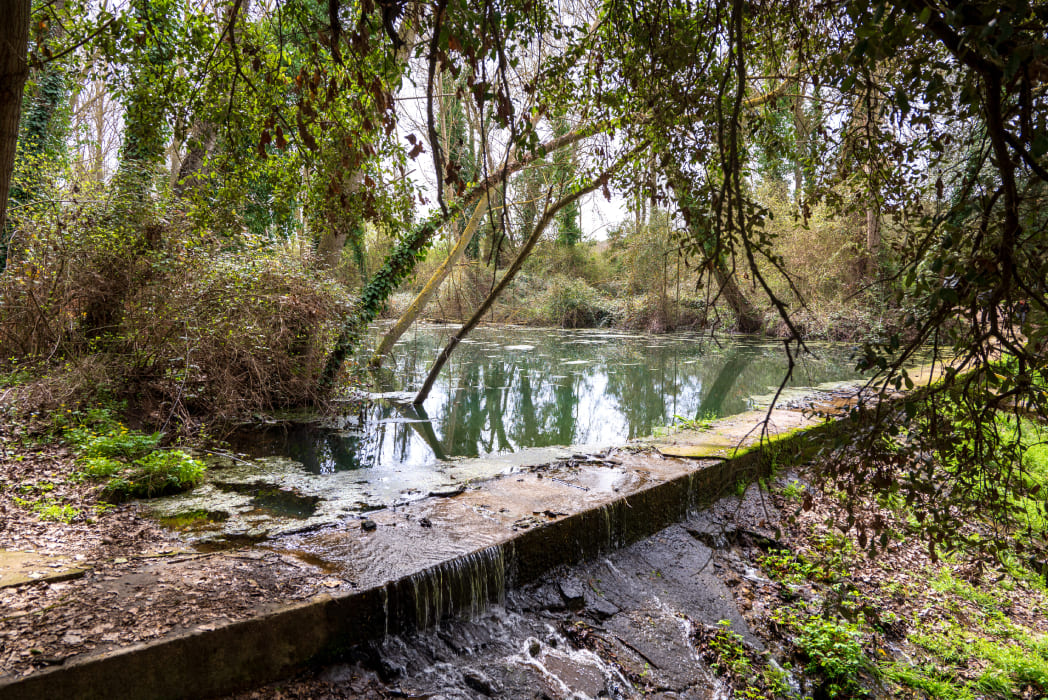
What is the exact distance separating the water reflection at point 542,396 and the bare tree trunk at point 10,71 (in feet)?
12.3

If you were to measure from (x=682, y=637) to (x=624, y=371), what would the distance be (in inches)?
386

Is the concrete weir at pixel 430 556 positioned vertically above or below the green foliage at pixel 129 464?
below

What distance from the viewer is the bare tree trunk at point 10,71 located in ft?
6.84

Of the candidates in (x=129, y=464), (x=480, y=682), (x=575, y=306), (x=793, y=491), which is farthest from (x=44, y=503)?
(x=575, y=306)

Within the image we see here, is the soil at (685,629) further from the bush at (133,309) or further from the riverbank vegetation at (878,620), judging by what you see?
the bush at (133,309)

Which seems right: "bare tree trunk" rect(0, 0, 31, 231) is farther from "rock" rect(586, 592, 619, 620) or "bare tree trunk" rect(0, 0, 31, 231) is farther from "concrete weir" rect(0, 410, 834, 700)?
"rock" rect(586, 592, 619, 620)

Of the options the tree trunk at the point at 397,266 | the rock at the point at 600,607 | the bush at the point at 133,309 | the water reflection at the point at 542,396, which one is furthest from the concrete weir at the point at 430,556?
the tree trunk at the point at 397,266

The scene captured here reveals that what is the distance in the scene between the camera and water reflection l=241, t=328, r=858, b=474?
6672 millimetres

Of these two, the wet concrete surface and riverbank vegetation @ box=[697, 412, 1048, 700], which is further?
riverbank vegetation @ box=[697, 412, 1048, 700]

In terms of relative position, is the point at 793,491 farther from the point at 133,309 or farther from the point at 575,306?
the point at 575,306

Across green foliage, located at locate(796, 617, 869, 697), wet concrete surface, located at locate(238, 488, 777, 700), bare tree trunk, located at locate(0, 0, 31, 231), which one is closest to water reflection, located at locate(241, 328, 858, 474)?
wet concrete surface, located at locate(238, 488, 777, 700)

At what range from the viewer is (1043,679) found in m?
2.92

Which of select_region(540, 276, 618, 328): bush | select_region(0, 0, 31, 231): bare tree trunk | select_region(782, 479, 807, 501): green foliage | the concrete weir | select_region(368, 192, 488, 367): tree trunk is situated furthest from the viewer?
select_region(540, 276, 618, 328): bush

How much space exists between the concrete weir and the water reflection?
1.37m
